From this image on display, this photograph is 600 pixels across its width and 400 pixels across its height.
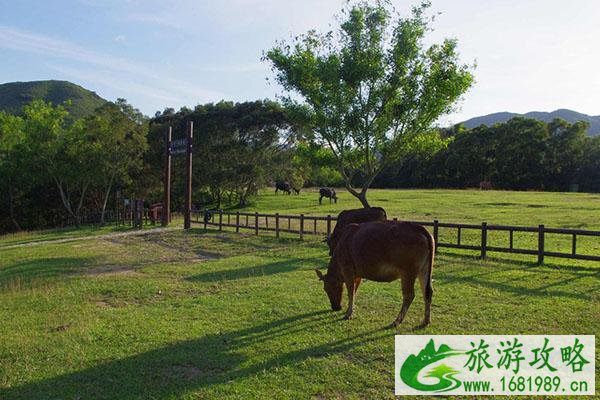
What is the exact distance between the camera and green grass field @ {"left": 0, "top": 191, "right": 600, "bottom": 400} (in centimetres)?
499

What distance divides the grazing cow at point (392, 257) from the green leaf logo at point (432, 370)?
104 centimetres

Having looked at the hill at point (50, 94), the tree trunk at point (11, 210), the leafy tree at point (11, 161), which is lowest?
the tree trunk at point (11, 210)

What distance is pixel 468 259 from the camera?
40.7 ft

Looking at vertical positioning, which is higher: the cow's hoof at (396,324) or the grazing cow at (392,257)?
the grazing cow at (392,257)

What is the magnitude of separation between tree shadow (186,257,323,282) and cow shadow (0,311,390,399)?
13.2ft

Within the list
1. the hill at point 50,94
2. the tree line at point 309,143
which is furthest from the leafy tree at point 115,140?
the hill at point 50,94

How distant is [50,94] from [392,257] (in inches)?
5515

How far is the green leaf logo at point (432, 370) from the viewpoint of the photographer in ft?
15.7

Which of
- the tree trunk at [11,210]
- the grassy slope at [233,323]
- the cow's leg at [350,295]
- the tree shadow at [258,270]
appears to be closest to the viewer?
the grassy slope at [233,323]

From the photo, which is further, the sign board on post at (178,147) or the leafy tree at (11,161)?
the leafy tree at (11,161)

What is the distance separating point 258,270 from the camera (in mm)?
11414

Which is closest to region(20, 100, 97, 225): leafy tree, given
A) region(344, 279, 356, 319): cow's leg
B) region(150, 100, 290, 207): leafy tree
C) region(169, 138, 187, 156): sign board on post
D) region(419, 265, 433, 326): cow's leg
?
region(150, 100, 290, 207): leafy tree

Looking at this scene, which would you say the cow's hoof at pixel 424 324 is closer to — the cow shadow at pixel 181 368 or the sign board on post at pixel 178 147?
the cow shadow at pixel 181 368

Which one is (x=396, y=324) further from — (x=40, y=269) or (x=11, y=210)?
(x=11, y=210)
